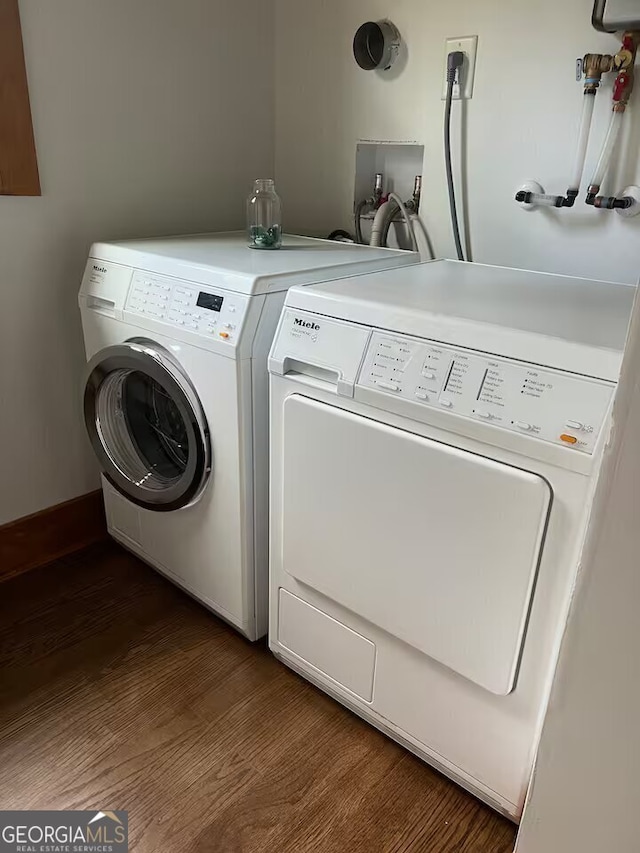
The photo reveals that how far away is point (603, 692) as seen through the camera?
0.79m

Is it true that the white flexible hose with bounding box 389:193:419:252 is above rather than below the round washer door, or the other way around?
above

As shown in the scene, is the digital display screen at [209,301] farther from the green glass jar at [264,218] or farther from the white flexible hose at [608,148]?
the white flexible hose at [608,148]

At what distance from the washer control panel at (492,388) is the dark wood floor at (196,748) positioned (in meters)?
0.78

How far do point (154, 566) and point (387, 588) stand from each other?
859 mm

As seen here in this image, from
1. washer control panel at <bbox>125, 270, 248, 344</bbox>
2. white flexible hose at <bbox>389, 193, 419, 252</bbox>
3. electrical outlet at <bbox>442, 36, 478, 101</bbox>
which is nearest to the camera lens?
washer control panel at <bbox>125, 270, 248, 344</bbox>

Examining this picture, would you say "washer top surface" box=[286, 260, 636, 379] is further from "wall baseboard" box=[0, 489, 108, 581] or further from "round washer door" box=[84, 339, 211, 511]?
"wall baseboard" box=[0, 489, 108, 581]

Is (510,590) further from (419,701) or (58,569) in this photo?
(58,569)

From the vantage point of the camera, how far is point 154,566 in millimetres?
1814

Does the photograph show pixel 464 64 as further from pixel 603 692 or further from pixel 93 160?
pixel 603 692

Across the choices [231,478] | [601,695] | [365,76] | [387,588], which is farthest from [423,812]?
[365,76]

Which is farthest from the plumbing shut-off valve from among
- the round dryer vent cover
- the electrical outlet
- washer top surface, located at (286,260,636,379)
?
the round dryer vent cover

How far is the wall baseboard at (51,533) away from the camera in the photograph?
6.04 feet

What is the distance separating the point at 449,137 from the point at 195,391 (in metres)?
0.94

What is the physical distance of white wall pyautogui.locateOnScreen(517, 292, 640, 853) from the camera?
2.31 ft
